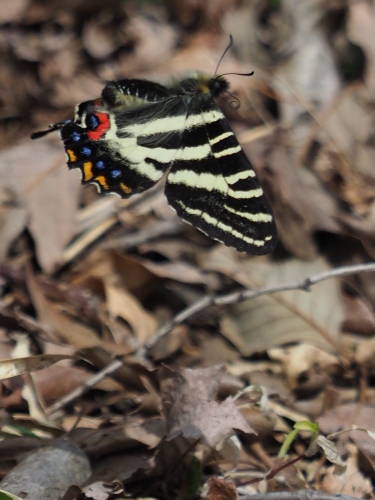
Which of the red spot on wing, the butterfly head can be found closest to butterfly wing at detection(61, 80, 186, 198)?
the red spot on wing

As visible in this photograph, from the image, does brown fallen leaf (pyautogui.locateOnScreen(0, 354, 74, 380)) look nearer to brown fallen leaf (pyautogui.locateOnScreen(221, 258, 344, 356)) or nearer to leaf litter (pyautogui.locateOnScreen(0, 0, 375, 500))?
leaf litter (pyautogui.locateOnScreen(0, 0, 375, 500))

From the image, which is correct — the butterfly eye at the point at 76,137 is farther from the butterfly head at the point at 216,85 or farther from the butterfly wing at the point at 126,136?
the butterfly head at the point at 216,85

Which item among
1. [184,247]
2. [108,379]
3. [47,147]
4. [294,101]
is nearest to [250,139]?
[294,101]

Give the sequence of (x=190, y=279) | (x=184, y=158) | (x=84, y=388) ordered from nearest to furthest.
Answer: (x=84, y=388) < (x=184, y=158) < (x=190, y=279)

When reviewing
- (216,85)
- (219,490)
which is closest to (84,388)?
(219,490)

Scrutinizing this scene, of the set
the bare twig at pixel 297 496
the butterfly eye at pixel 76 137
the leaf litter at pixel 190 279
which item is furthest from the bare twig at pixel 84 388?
the butterfly eye at pixel 76 137

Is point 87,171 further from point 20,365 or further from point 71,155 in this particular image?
point 20,365
